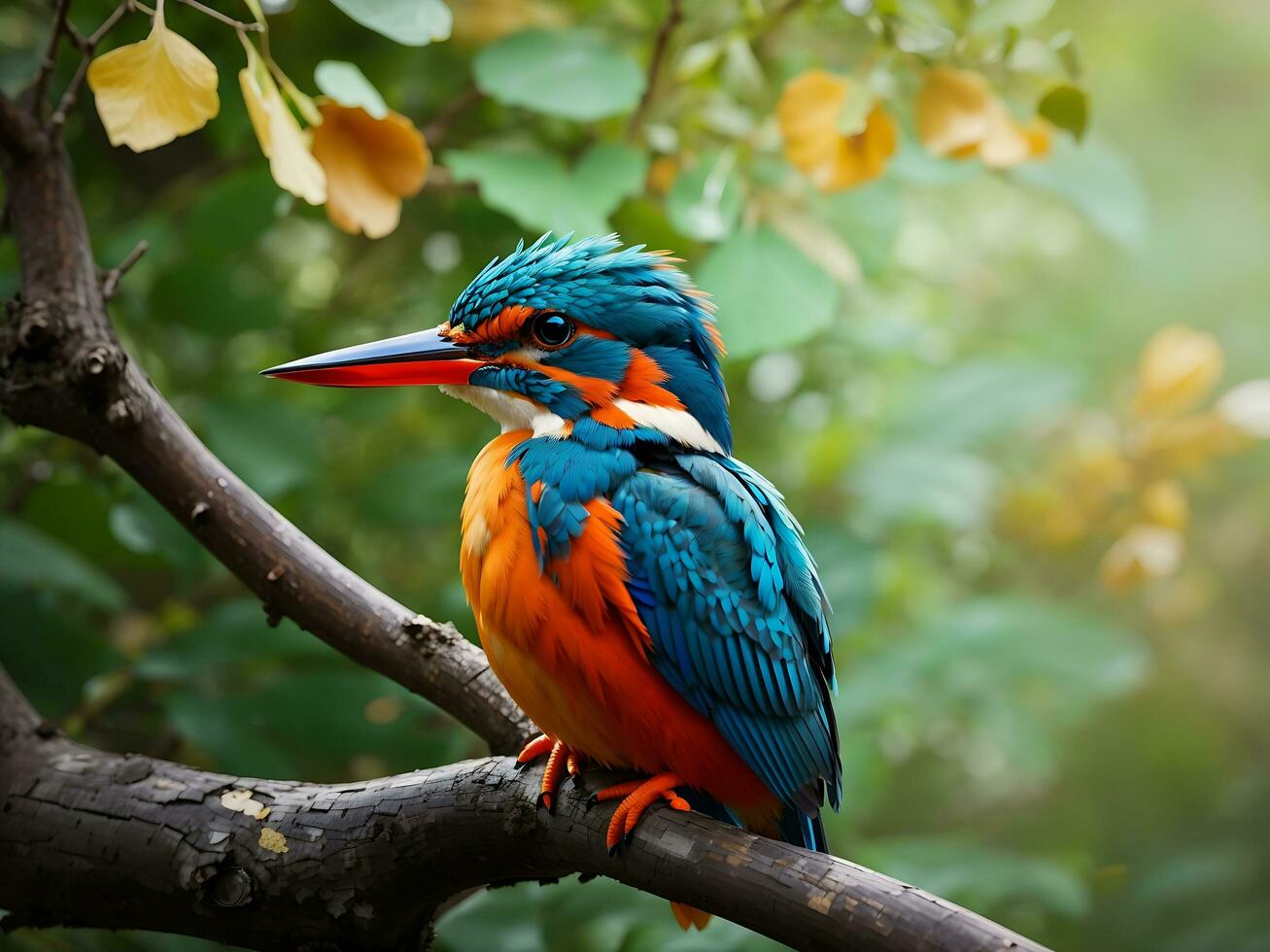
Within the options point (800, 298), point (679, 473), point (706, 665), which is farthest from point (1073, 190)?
point (706, 665)

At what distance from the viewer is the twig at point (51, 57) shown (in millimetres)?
1460

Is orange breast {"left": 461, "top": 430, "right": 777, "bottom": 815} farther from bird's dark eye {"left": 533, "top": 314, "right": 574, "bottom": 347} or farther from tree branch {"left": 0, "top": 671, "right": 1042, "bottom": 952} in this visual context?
bird's dark eye {"left": 533, "top": 314, "right": 574, "bottom": 347}

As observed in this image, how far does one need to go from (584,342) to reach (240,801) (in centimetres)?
75

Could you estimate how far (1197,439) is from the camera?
Answer: 2631mm

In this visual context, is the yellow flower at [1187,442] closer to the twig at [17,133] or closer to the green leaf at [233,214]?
the green leaf at [233,214]

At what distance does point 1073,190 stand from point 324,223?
1.56 meters

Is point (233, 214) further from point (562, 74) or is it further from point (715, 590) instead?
point (715, 590)

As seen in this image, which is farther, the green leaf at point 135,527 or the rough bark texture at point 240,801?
the green leaf at point 135,527

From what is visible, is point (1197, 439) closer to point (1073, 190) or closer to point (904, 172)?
point (1073, 190)

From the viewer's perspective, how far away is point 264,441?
2107mm

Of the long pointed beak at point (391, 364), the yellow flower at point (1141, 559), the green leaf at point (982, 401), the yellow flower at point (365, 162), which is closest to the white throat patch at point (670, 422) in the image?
the long pointed beak at point (391, 364)

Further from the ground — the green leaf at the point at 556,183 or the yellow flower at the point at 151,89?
the green leaf at the point at 556,183

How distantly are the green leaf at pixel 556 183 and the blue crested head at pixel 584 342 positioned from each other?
0.97 ft

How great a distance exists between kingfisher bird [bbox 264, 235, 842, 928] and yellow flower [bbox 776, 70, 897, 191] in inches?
12.2
